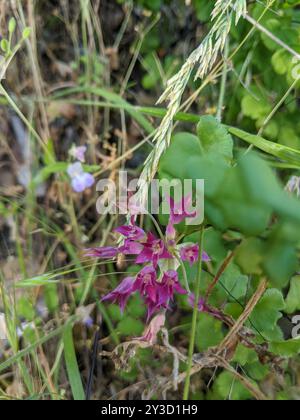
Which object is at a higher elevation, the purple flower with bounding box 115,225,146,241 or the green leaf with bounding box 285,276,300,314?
the purple flower with bounding box 115,225,146,241

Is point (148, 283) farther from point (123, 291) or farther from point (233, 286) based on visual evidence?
point (233, 286)

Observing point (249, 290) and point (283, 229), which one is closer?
point (283, 229)

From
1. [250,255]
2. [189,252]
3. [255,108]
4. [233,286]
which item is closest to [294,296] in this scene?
[233,286]

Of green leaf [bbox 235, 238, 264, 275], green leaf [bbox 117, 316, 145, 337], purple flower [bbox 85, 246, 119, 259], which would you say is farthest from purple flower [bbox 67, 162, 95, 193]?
green leaf [bbox 235, 238, 264, 275]

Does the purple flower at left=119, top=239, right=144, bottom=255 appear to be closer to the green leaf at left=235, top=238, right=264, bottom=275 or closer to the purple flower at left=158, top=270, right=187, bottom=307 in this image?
the purple flower at left=158, top=270, right=187, bottom=307
